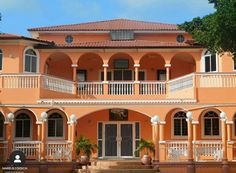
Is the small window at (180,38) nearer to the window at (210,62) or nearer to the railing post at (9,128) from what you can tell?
the window at (210,62)

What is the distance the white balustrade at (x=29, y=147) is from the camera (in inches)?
1099

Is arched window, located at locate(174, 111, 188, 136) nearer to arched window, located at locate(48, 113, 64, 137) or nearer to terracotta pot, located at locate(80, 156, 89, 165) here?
terracotta pot, located at locate(80, 156, 89, 165)

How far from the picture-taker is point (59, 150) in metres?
27.9

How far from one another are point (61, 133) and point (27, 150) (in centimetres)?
379

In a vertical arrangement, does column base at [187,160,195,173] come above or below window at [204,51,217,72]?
below

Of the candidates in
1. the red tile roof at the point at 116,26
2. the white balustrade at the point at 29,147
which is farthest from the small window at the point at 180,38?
the white balustrade at the point at 29,147

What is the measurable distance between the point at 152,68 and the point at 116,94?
3938 mm

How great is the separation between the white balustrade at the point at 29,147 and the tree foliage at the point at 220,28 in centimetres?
1030

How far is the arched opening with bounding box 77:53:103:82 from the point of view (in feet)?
112

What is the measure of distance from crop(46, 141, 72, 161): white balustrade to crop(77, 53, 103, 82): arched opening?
7.07m

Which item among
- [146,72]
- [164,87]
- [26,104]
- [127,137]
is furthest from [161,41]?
[26,104]

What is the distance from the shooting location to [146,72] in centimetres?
3419

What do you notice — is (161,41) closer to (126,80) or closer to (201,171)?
(126,80)

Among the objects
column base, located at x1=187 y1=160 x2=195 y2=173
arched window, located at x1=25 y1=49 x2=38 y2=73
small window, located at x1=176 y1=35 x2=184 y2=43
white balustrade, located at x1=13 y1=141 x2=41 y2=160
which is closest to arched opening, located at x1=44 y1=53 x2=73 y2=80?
arched window, located at x1=25 y1=49 x2=38 y2=73
